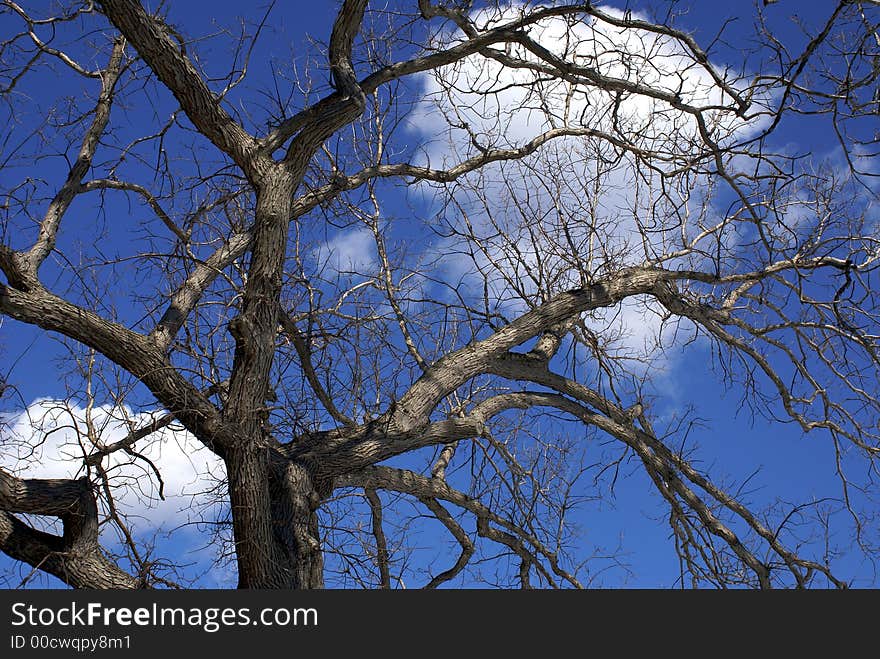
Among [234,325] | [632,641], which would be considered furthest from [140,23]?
[632,641]

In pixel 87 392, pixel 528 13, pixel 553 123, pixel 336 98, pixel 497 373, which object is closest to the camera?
pixel 87 392

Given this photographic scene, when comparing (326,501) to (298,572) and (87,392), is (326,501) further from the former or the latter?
(87,392)

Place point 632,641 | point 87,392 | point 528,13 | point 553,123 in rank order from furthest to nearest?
point 553,123 → point 528,13 → point 87,392 → point 632,641

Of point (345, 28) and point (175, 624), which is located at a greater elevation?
point (345, 28)

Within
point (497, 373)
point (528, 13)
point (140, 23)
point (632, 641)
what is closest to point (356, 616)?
point (632, 641)

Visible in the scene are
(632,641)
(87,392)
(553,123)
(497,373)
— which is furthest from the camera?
(553,123)

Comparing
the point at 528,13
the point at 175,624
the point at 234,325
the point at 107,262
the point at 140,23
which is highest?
the point at 528,13

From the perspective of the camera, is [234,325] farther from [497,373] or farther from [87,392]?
[497,373]

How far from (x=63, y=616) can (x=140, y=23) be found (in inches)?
134

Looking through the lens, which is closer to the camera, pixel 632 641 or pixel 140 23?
pixel 632 641

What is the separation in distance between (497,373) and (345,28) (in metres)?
2.81

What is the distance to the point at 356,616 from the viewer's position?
4258 mm

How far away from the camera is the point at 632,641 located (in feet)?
13.8

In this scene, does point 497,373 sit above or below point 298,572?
above
